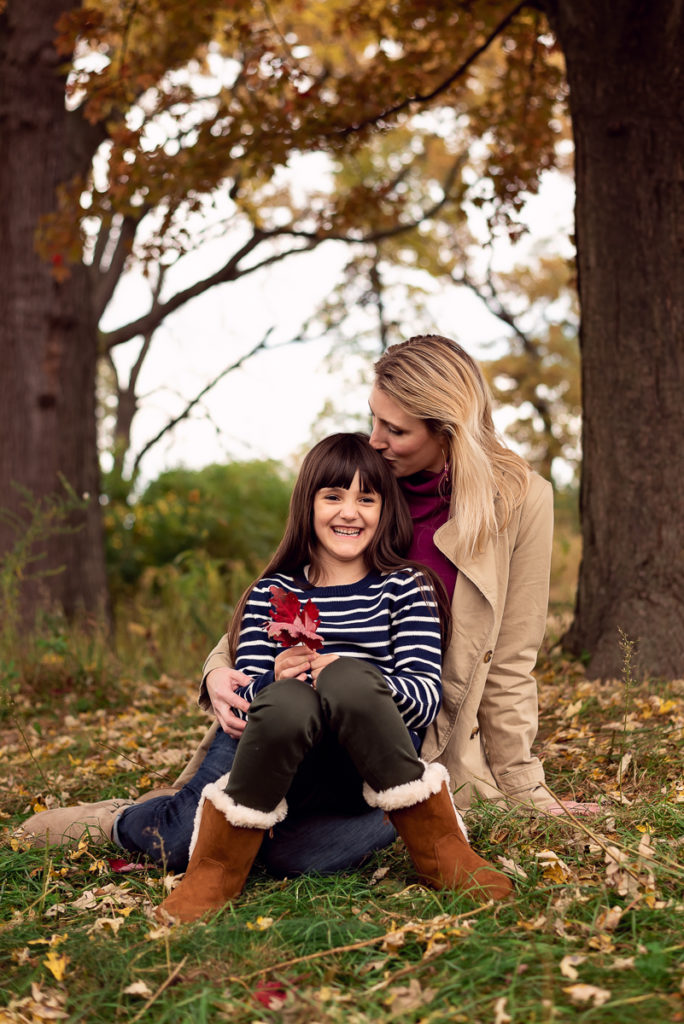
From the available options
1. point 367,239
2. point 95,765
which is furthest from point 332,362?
point 95,765

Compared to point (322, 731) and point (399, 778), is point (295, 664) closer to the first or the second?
point (322, 731)

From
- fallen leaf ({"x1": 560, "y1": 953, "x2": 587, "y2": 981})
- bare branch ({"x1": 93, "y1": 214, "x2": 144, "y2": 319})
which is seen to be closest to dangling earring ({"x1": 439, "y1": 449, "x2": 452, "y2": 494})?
fallen leaf ({"x1": 560, "y1": 953, "x2": 587, "y2": 981})

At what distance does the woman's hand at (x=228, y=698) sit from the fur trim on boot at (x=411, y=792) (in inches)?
19.4

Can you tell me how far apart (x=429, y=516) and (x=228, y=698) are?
0.92 m

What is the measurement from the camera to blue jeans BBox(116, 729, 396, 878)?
2758 millimetres

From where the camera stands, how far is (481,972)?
6.78 ft

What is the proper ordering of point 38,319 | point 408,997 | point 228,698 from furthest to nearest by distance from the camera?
point 38,319
point 228,698
point 408,997

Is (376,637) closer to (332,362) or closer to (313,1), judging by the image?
(313,1)

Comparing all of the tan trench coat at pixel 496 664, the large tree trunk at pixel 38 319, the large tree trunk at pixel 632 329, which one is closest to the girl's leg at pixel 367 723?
the tan trench coat at pixel 496 664

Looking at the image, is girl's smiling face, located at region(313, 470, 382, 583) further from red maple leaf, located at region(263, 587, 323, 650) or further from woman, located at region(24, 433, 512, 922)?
red maple leaf, located at region(263, 587, 323, 650)

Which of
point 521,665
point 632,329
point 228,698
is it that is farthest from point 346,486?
point 632,329

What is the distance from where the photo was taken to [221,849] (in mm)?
2557

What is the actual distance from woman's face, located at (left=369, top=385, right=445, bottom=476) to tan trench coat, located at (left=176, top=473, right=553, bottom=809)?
254 millimetres

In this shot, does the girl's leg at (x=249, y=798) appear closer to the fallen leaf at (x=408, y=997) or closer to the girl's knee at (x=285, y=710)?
the girl's knee at (x=285, y=710)
